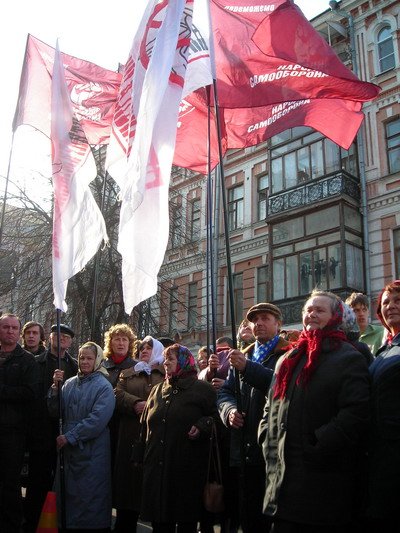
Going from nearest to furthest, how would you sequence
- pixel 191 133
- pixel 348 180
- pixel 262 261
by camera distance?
pixel 191 133 < pixel 348 180 < pixel 262 261

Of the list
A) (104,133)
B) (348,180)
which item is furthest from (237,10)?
(348,180)

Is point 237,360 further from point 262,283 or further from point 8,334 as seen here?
point 262,283

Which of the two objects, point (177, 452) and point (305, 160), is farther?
point (305, 160)

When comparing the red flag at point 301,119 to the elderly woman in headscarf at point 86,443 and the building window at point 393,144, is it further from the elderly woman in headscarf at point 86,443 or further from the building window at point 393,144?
the building window at point 393,144

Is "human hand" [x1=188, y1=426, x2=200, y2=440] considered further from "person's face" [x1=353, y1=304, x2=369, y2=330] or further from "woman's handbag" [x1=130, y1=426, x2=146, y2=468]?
"person's face" [x1=353, y1=304, x2=369, y2=330]

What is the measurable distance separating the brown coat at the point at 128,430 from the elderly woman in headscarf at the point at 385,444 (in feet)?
8.38

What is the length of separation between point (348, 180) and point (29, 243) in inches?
388

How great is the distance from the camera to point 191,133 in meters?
6.16

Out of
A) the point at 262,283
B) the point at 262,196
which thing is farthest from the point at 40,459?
the point at 262,196

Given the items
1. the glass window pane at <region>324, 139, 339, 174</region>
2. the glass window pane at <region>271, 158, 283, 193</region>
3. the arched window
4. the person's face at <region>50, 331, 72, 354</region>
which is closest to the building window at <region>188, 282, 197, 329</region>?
the glass window pane at <region>271, 158, 283, 193</region>

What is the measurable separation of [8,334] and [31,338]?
130cm

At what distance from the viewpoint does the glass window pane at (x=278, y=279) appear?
18.3 meters

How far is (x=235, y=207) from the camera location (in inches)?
883

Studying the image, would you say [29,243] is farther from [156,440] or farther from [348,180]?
[156,440]
